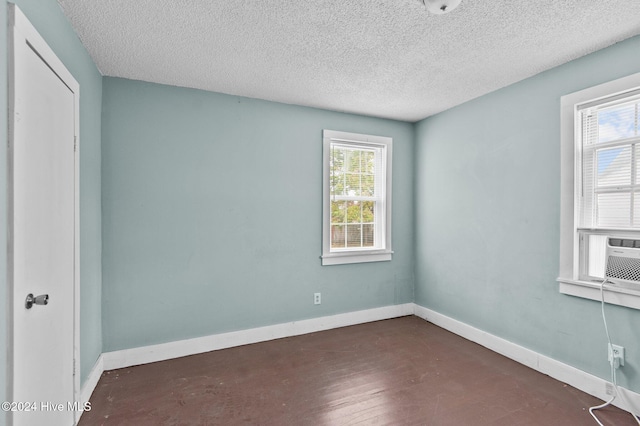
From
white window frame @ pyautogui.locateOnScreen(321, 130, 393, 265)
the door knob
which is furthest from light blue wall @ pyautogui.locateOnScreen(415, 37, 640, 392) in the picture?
the door knob

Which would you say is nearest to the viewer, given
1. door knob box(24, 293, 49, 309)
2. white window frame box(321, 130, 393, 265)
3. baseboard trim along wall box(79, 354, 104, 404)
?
door knob box(24, 293, 49, 309)

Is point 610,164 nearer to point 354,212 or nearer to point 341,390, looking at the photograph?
point 354,212

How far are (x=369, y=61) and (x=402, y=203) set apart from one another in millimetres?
2112

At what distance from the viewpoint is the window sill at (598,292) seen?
2102 millimetres

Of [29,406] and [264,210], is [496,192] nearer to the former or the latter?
[264,210]

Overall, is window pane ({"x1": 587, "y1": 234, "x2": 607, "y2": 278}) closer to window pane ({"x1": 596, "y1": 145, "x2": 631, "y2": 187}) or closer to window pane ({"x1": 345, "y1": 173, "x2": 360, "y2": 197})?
window pane ({"x1": 596, "y1": 145, "x2": 631, "y2": 187})

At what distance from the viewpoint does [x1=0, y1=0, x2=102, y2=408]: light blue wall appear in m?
1.71

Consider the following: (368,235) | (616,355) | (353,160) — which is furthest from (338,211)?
(616,355)

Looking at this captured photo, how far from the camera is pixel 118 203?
275 centimetres

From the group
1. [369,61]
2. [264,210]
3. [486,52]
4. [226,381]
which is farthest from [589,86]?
[226,381]

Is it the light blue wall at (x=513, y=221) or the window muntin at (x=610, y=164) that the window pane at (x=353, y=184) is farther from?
the window muntin at (x=610, y=164)

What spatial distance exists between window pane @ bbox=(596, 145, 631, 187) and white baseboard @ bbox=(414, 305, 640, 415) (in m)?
1.44

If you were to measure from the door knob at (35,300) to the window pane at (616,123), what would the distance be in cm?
364

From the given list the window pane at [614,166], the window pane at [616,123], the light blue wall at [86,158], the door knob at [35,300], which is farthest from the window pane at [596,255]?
the light blue wall at [86,158]
